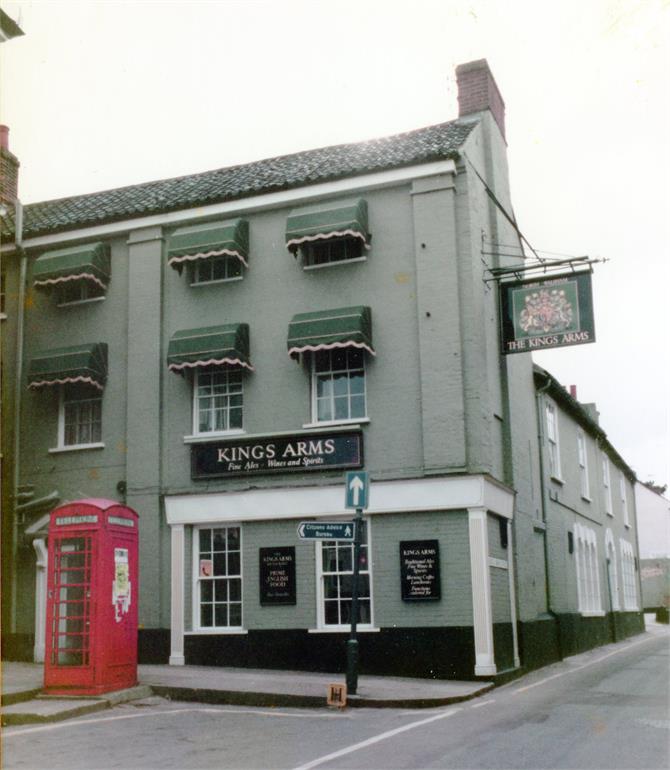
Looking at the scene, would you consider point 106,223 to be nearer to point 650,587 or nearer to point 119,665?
point 119,665

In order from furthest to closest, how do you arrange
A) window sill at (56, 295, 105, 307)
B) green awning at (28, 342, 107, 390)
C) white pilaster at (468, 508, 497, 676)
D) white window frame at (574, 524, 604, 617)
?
1. white window frame at (574, 524, 604, 617)
2. window sill at (56, 295, 105, 307)
3. green awning at (28, 342, 107, 390)
4. white pilaster at (468, 508, 497, 676)

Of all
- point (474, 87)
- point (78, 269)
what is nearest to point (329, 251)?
point (78, 269)

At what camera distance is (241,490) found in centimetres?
1848

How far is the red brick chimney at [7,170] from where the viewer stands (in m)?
22.0

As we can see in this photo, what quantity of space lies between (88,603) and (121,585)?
1.84 feet

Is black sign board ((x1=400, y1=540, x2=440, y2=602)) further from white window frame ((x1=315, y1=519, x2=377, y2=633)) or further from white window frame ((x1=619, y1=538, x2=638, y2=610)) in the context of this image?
white window frame ((x1=619, y1=538, x2=638, y2=610))

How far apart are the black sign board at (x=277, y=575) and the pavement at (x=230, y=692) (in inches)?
57.7

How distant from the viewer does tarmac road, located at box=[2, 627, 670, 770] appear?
8930 mm

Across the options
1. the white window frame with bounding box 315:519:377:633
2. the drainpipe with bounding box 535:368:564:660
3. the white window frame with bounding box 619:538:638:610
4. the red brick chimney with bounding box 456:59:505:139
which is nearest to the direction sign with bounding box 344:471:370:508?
the white window frame with bounding box 315:519:377:633

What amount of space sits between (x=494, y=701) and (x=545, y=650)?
7358 millimetres

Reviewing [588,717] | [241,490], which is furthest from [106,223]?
[588,717]

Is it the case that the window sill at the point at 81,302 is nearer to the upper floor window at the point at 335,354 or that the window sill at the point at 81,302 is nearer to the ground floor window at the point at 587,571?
the upper floor window at the point at 335,354

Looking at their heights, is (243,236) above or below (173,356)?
above

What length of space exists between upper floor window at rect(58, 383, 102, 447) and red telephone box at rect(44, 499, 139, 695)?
6550 mm
